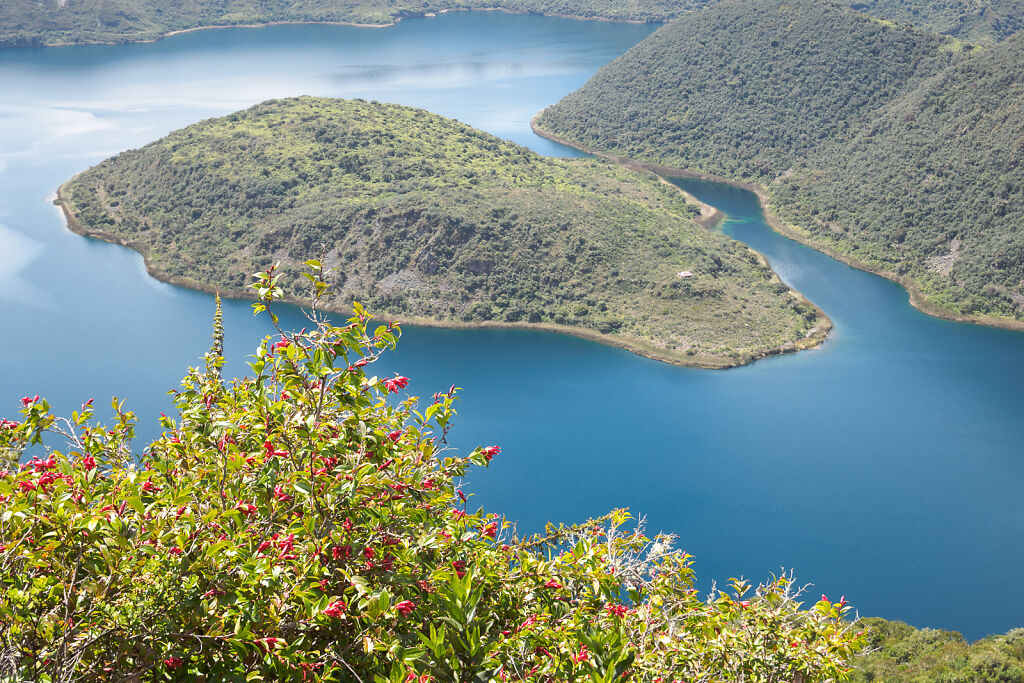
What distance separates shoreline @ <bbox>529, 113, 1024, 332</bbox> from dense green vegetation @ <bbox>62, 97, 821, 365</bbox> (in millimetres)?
9999

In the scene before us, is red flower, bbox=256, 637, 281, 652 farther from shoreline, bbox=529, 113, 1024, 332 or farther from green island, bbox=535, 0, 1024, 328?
green island, bbox=535, 0, 1024, 328

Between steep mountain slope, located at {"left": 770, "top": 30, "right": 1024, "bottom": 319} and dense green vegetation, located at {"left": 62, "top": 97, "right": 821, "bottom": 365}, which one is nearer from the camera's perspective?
dense green vegetation, located at {"left": 62, "top": 97, "right": 821, "bottom": 365}

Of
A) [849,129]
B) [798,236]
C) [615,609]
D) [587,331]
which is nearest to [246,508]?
[615,609]

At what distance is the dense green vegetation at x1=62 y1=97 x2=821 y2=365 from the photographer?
71.3 m

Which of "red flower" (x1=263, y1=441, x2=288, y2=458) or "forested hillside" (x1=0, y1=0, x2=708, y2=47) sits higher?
"red flower" (x1=263, y1=441, x2=288, y2=458)

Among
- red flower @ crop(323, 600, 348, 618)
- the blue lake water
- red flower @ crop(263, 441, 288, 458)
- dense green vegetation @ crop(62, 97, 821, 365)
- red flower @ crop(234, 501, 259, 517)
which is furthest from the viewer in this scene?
dense green vegetation @ crop(62, 97, 821, 365)

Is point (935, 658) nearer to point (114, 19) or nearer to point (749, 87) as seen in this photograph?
point (749, 87)

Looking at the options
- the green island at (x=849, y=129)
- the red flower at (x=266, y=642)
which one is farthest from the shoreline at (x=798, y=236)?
the red flower at (x=266, y=642)

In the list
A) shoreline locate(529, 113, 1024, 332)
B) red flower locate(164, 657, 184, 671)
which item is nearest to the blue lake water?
shoreline locate(529, 113, 1024, 332)

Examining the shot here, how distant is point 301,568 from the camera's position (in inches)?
319

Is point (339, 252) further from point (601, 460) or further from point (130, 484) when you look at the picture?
point (130, 484)

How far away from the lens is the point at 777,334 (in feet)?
223

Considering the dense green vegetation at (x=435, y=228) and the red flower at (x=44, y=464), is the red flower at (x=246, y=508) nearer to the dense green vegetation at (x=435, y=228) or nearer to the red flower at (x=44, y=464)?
the red flower at (x=44, y=464)

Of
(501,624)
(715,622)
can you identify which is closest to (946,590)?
(715,622)
